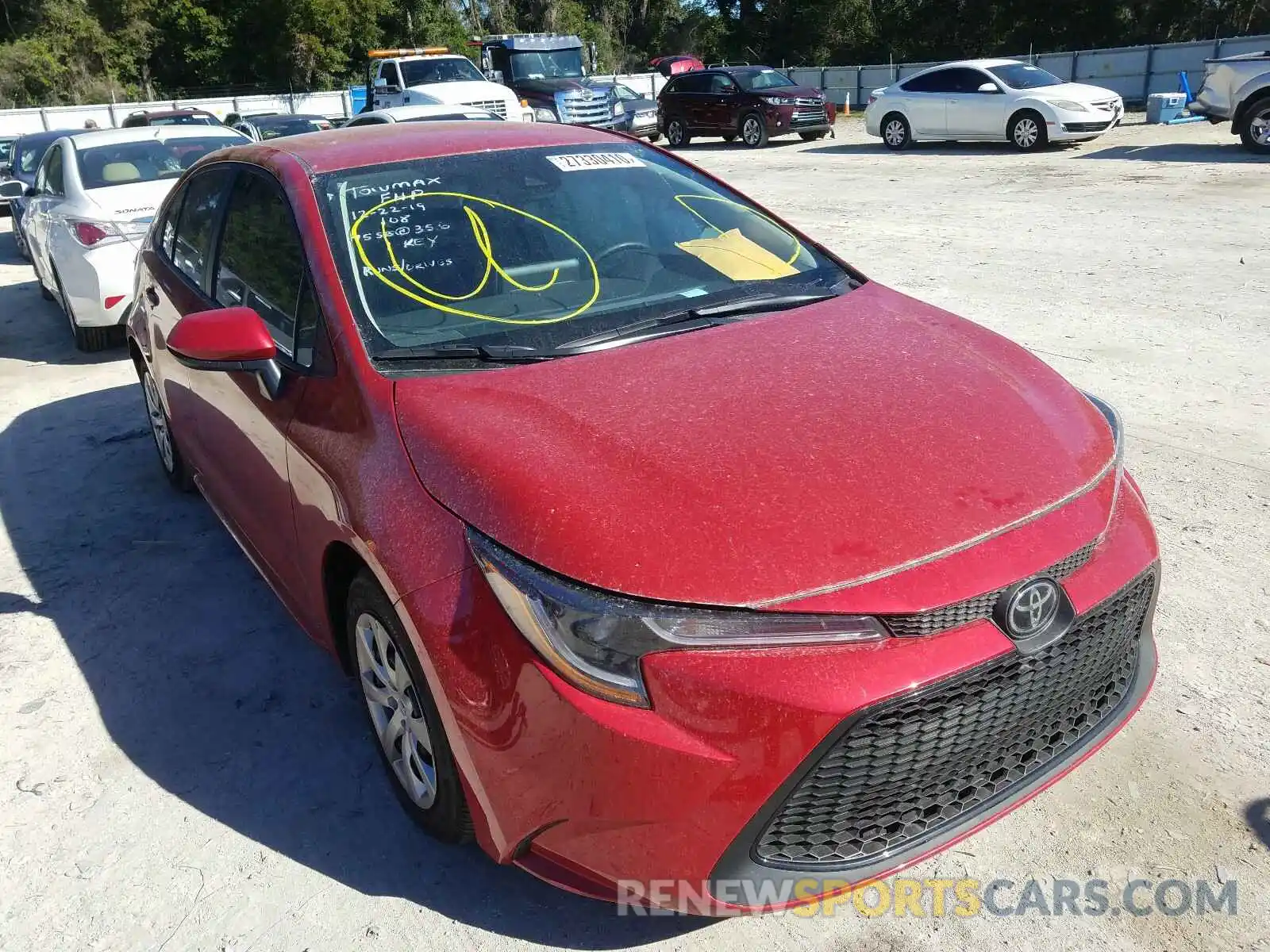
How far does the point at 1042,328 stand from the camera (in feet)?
22.2

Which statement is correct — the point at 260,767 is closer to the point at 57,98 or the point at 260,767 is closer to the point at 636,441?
the point at 636,441

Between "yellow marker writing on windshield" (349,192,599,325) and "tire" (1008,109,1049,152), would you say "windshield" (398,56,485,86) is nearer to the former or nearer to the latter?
"tire" (1008,109,1049,152)

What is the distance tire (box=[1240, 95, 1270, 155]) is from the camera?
14328 mm

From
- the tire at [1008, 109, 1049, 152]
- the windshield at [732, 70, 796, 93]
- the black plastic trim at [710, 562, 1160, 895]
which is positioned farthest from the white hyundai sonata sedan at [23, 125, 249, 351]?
the windshield at [732, 70, 796, 93]

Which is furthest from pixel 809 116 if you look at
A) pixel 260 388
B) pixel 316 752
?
pixel 316 752

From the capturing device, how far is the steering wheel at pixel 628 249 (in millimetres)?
3303

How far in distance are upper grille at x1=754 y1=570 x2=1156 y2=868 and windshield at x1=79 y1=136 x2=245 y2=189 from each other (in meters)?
7.75

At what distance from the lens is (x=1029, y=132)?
1692cm

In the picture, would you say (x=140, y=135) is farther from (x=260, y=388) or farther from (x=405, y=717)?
(x=405, y=717)

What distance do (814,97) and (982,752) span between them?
2142cm

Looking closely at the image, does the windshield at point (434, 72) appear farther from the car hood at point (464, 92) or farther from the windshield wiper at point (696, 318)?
the windshield wiper at point (696, 318)

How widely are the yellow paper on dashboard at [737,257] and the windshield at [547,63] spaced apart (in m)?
22.1

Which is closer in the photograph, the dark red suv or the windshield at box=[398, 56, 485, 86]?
the windshield at box=[398, 56, 485, 86]

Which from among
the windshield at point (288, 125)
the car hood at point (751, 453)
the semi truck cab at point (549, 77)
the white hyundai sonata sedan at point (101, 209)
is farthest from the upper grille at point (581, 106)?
the car hood at point (751, 453)
